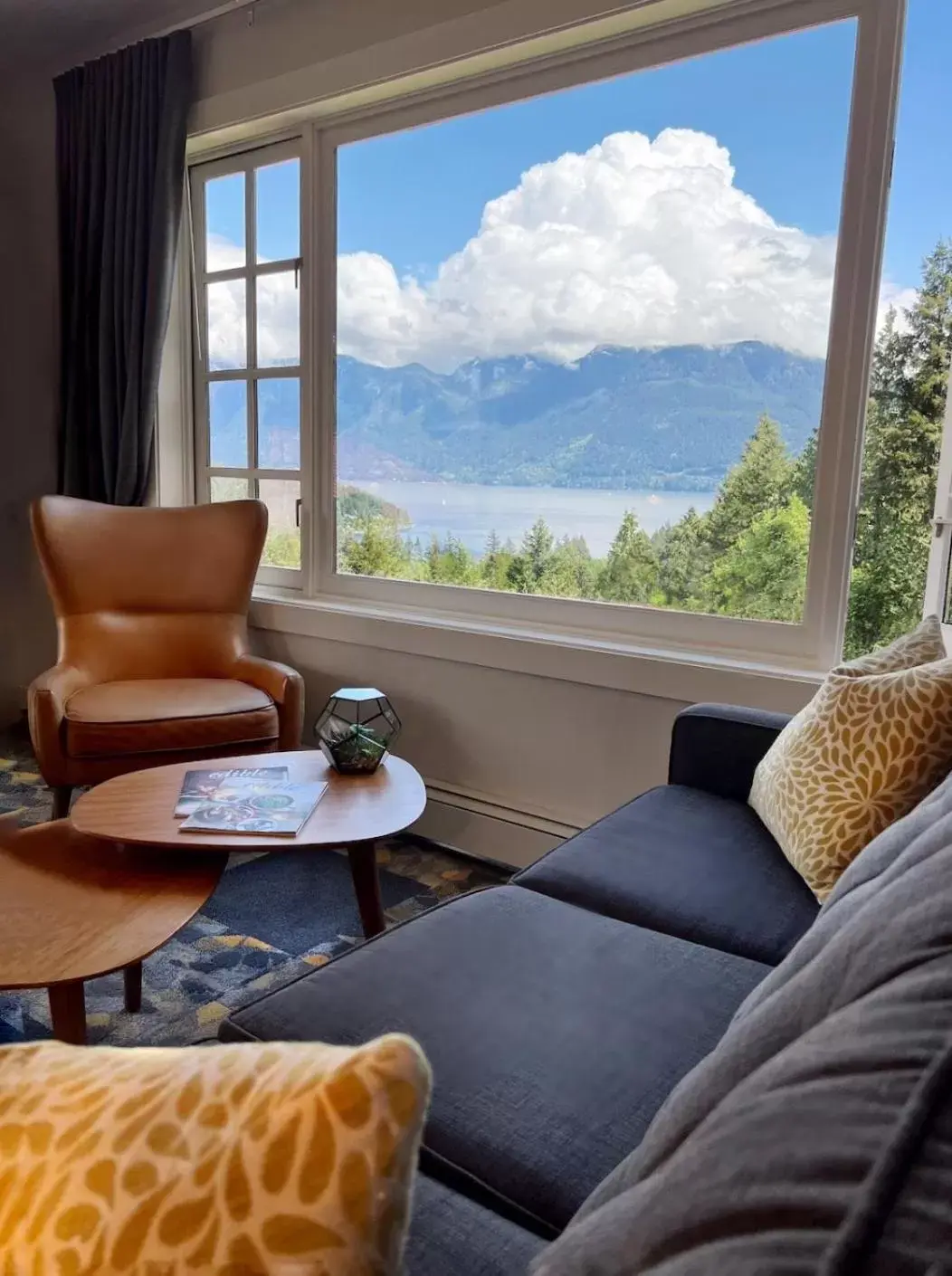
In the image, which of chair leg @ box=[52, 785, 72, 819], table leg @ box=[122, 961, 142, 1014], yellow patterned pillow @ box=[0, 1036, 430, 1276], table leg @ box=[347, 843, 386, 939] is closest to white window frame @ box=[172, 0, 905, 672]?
table leg @ box=[347, 843, 386, 939]

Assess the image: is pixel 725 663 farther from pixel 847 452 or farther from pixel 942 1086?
pixel 942 1086

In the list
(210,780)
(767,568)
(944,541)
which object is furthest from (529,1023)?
(767,568)

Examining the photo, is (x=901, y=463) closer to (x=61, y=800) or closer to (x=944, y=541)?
(x=944, y=541)

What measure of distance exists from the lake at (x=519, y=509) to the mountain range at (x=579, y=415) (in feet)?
0.10

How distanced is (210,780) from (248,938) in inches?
17.8

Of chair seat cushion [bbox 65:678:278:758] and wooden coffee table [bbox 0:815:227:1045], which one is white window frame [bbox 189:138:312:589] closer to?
chair seat cushion [bbox 65:678:278:758]

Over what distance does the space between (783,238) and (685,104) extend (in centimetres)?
44

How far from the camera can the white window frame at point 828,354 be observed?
2.01 meters

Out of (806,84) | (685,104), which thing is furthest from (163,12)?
(806,84)

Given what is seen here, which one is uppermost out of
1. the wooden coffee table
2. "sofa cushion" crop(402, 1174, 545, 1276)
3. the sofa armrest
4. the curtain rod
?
the curtain rod

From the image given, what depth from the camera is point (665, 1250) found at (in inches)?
17.1

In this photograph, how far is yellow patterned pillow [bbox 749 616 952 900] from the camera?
1382mm

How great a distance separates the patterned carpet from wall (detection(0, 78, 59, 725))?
1.13m

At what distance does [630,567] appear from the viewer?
2.52 metres
